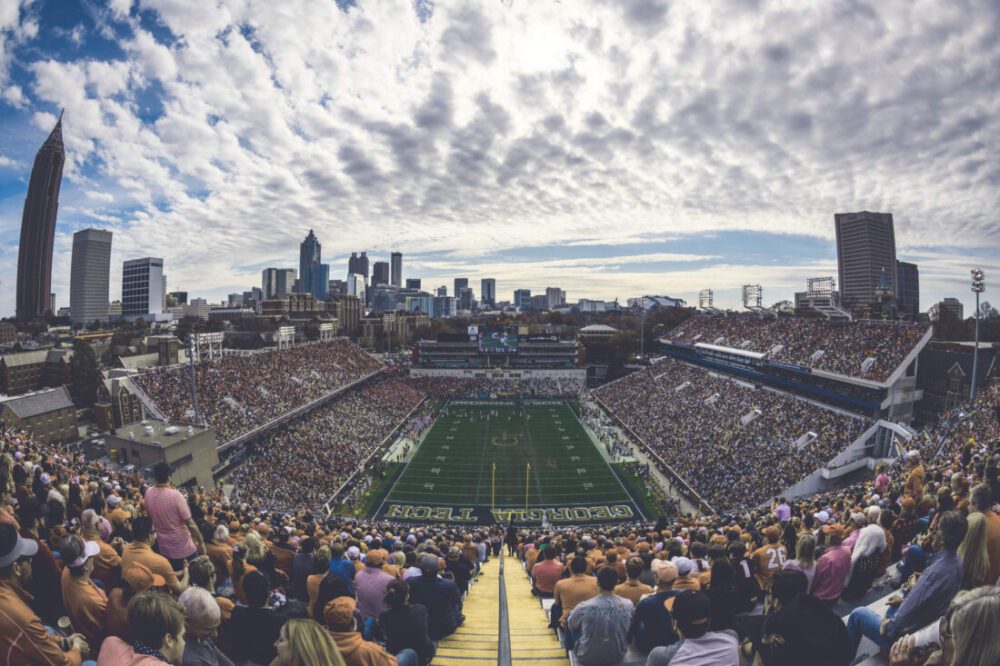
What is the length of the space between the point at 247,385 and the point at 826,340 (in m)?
44.5

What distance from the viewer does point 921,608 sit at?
391 cm

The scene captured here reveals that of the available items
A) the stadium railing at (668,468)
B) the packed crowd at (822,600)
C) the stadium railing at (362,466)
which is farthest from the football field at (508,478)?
the packed crowd at (822,600)

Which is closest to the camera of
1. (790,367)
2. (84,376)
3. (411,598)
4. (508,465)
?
(411,598)

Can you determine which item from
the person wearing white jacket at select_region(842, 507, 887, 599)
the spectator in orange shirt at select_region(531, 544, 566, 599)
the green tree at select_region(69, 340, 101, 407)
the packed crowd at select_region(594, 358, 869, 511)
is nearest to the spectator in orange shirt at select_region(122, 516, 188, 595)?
the spectator in orange shirt at select_region(531, 544, 566, 599)

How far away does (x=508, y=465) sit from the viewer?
121 ft

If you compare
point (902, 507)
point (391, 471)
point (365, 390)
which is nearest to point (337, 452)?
point (391, 471)

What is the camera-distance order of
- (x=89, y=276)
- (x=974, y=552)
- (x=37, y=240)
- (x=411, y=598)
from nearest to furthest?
1. (x=974, y=552)
2. (x=411, y=598)
3. (x=37, y=240)
4. (x=89, y=276)

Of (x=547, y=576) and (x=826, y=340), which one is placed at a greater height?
(x=826, y=340)

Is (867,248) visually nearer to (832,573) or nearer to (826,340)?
(826,340)

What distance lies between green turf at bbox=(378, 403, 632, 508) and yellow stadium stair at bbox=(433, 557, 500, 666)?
68.8 feet

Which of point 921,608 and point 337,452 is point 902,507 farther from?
point 337,452

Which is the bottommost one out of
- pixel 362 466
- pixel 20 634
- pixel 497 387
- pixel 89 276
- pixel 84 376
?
pixel 362 466

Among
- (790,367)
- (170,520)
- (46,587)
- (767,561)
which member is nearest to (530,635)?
(767,561)

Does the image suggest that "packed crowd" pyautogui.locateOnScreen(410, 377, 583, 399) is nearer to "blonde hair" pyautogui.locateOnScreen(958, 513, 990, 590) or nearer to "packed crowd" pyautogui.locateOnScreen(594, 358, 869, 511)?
"packed crowd" pyautogui.locateOnScreen(594, 358, 869, 511)
